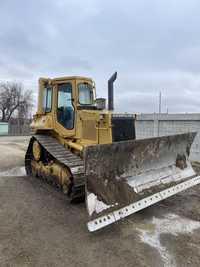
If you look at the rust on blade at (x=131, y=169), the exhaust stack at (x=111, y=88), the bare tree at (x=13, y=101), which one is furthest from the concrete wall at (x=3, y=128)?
the rust on blade at (x=131, y=169)

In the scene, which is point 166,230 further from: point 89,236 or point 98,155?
point 98,155

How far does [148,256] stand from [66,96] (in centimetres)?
378

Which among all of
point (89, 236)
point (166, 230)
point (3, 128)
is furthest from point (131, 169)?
point (3, 128)

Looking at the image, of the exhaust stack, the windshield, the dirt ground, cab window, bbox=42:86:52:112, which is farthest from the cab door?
the dirt ground

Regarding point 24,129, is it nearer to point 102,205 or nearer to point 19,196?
point 19,196

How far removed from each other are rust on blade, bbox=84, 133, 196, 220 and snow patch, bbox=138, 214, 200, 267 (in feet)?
1.59

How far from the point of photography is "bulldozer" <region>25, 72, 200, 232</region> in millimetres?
3471

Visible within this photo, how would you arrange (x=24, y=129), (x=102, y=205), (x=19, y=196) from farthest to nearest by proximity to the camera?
1. (x=24, y=129)
2. (x=19, y=196)
3. (x=102, y=205)

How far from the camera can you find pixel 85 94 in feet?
17.9

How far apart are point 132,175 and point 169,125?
6831 mm

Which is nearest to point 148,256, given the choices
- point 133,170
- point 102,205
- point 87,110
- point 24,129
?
point 102,205

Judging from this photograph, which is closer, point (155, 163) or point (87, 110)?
point (155, 163)

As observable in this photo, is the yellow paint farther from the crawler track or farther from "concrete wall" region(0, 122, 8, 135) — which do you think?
"concrete wall" region(0, 122, 8, 135)

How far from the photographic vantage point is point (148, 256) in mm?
2873
